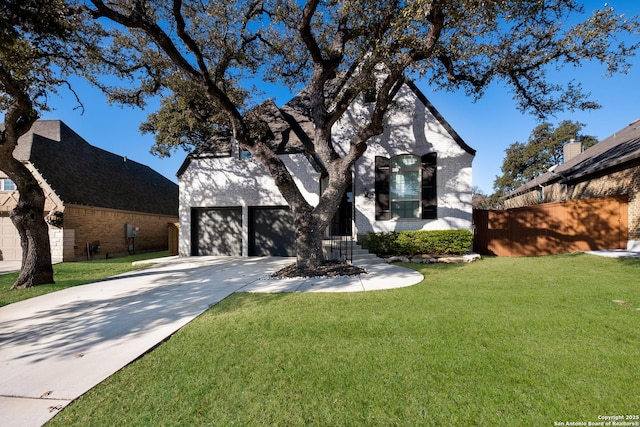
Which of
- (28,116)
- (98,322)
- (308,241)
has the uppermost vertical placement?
(28,116)

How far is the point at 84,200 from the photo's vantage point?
1281 cm

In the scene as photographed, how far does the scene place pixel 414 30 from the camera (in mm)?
6398

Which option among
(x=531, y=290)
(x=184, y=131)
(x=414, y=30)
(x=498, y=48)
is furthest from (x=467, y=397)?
(x=184, y=131)

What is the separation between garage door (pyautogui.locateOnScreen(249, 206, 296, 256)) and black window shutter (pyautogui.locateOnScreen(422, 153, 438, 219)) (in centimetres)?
562

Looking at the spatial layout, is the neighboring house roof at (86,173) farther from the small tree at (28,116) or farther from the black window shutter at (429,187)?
the black window shutter at (429,187)

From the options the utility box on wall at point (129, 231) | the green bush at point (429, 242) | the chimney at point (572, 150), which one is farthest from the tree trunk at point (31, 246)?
the chimney at point (572, 150)

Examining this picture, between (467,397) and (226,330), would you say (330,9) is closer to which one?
(226,330)

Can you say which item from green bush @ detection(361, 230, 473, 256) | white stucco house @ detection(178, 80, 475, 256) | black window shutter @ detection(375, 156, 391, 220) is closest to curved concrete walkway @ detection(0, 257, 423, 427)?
green bush @ detection(361, 230, 473, 256)

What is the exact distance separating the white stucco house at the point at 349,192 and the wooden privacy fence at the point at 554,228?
141cm

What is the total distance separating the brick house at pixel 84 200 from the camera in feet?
39.2

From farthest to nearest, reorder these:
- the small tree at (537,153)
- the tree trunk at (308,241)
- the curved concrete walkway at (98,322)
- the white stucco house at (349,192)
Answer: the small tree at (537,153), the white stucco house at (349,192), the tree trunk at (308,241), the curved concrete walkway at (98,322)

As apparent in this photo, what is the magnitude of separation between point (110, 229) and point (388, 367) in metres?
16.5

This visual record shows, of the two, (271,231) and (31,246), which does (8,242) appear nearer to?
(31,246)

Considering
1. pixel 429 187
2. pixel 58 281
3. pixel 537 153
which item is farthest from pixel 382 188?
pixel 537 153
